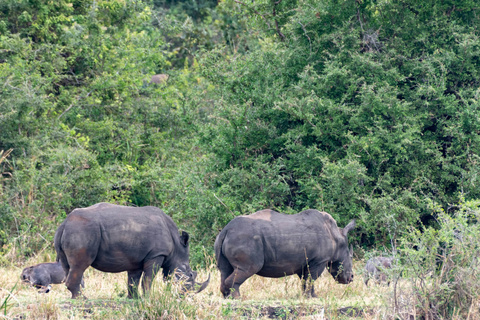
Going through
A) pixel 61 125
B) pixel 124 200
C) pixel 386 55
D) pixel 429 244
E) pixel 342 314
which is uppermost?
pixel 386 55

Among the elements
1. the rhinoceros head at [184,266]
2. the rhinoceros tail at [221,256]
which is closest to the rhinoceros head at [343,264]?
the rhinoceros tail at [221,256]

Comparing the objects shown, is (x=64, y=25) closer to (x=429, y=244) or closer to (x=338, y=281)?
(x=338, y=281)

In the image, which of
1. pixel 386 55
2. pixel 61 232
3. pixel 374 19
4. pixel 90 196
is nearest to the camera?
pixel 61 232

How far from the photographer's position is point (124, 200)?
15.9m

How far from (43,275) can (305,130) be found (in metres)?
6.16

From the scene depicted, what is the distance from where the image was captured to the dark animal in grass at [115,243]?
8.28 m

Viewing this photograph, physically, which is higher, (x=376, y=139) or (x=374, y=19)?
(x=374, y=19)

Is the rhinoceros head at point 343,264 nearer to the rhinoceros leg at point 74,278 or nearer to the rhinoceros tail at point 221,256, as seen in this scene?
the rhinoceros tail at point 221,256

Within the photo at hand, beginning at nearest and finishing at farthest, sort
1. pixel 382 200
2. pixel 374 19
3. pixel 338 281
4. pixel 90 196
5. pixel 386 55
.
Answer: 1. pixel 338 281
2. pixel 382 200
3. pixel 386 55
4. pixel 374 19
5. pixel 90 196

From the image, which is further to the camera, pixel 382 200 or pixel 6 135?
pixel 6 135

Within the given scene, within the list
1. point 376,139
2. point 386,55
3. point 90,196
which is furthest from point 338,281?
point 90,196

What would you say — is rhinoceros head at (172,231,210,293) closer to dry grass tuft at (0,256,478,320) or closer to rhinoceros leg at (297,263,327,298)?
dry grass tuft at (0,256,478,320)

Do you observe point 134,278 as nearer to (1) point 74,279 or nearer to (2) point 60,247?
(1) point 74,279

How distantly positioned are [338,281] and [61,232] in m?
4.43
